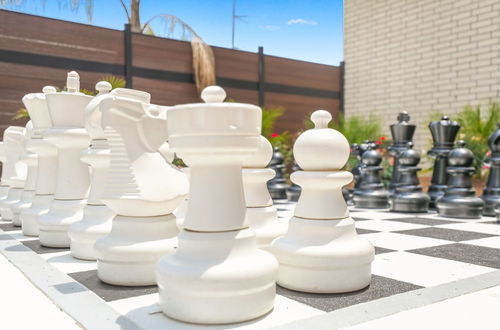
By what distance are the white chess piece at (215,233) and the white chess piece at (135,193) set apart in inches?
7.7

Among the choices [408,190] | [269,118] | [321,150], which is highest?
[269,118]

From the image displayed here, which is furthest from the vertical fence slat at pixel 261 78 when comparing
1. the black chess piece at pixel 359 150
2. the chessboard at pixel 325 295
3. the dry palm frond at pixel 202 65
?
the chessboard at pixel 325 295

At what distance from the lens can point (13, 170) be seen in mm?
2205

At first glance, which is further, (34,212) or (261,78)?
(261,78)

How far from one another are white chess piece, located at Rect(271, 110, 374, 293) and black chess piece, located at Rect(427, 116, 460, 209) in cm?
208

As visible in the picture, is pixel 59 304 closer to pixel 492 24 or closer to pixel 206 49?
pixel 206 49

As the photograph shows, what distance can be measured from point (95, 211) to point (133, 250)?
358 millimetres

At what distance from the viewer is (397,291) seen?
1.03 meters

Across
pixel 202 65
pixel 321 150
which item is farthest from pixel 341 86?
pixel 321 150

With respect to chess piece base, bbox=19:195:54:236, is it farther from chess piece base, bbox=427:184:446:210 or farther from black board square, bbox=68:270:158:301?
chess piece base, bbox=427:184:446:210

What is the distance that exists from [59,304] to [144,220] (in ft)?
0.91

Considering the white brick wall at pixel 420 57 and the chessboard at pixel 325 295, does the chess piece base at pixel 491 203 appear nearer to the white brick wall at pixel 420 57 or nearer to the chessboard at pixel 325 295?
the chessboard at pixel 325 295

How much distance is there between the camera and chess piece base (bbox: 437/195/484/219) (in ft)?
8.06

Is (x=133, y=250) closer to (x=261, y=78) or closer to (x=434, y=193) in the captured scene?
(x=434, y=193)
